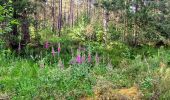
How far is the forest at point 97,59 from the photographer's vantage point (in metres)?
7.95

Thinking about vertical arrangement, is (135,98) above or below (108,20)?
below

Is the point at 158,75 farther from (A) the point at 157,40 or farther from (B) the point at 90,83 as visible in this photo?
(A) the point at 157,40

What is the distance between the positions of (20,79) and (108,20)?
7266mm

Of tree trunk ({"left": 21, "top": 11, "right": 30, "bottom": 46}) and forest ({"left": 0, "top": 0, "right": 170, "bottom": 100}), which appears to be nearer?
forest ({"left": 0, "top": 0, "right": 170, "bottom": 100})

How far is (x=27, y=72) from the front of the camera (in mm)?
9289

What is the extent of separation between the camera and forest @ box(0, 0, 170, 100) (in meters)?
7.95

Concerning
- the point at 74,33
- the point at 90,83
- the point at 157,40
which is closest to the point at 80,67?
the point at 90,83

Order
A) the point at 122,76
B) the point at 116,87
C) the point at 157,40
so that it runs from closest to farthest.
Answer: the point at 116,87, the point at 122,76, the point at 157,40

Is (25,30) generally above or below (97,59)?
above

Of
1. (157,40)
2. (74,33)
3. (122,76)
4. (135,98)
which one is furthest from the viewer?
(74,33)

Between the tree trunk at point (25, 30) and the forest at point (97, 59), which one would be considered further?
the tree trunk at point (25, 30)

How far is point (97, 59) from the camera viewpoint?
394 inches

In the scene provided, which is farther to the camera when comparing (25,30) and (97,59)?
(25,30)

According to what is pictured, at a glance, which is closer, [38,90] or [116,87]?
[38,90]
